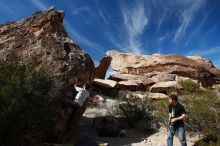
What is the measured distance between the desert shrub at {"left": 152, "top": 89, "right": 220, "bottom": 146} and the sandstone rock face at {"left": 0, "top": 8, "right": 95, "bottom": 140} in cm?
397

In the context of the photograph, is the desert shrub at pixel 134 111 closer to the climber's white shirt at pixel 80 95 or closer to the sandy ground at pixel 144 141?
the sandy ground at pixel 144 141

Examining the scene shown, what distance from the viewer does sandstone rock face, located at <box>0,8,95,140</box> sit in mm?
11773

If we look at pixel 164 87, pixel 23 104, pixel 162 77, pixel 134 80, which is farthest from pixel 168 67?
pixel 23 104

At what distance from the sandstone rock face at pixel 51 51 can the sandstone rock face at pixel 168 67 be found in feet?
62.3

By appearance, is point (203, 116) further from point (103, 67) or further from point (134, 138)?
point (103, 67)

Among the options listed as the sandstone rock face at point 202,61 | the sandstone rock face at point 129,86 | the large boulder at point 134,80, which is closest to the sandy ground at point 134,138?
the sandstone rock face at point 129,86

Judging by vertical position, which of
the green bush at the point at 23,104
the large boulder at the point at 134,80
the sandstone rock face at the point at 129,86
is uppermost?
the large boulder at the point at 134,80

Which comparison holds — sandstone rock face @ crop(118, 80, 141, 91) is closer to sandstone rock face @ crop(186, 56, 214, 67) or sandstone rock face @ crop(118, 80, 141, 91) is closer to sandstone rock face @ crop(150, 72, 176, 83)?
sandstone rock face @ crop(150, 72, 176, 83)

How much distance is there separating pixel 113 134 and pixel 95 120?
4.27 ft

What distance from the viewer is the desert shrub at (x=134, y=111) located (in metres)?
15.1

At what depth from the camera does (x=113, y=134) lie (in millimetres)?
13273

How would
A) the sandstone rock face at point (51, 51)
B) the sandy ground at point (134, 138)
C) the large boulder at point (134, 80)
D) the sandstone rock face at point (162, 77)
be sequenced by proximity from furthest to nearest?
1. the sandstone rock face at point (162, 77)
2. the large boulder at point (134, 80)
3. the sandy ground at point (134, 138)
4. the sandstone rock face at point (51, 51)

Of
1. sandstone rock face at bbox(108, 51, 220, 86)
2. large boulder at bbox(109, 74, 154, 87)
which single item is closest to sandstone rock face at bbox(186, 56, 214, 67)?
sandstone rock face at bbox(108, 51, 220, 86)

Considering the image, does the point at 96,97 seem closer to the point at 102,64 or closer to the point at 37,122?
the point at 102,64
